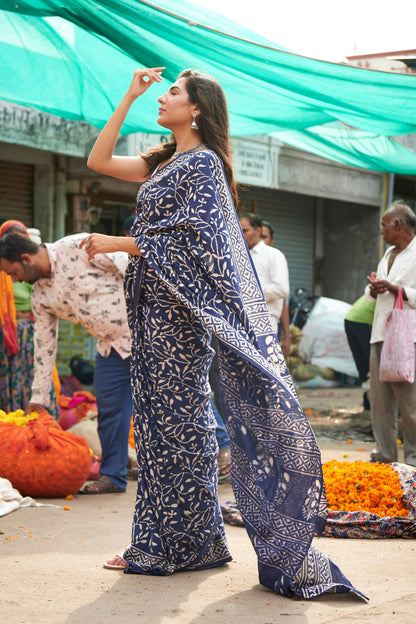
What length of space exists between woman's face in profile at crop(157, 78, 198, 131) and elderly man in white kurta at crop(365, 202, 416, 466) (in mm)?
3217

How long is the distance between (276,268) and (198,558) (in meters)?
4.71

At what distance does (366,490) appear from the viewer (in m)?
4.81

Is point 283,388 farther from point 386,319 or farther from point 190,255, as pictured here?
point 386,319

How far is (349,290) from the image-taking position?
17859 mm

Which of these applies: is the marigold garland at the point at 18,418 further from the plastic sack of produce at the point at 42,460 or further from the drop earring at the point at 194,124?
the drop earring at the point at 194,124

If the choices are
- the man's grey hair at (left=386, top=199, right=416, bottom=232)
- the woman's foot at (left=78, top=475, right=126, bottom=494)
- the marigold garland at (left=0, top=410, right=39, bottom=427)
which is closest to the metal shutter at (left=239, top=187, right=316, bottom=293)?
the man's grey hair at (left=386, top=199, right=416, bottom=232)

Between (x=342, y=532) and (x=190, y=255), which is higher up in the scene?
(x=190, y=255)

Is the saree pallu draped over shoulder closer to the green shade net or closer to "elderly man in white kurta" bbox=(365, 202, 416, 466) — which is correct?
the green shade net

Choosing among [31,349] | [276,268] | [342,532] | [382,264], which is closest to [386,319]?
[382,264]

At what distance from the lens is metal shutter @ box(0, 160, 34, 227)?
11188 millimetres

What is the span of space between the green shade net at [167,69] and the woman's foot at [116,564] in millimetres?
3325

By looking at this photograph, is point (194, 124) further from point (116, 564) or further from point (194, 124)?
point (116, 564)

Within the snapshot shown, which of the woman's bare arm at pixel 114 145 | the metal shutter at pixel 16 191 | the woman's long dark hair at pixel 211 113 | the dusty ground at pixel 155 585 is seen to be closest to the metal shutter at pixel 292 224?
the metal shutter at pixel 16 191

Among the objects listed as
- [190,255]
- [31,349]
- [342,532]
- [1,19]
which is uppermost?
[1,19]
